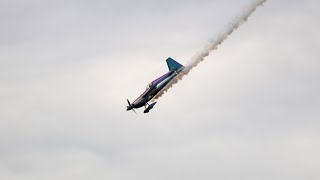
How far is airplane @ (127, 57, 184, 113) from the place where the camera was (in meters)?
135

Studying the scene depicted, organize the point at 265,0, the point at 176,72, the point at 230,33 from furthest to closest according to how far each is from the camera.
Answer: the point at 176,72 < the point at 230,33 < the point at 265,0

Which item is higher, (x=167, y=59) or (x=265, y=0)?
(x=167, y=59)

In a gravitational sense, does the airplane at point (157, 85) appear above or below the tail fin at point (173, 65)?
below

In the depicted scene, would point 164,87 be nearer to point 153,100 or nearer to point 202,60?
point 153,100

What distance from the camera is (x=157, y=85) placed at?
450 feet

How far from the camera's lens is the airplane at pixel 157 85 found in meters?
135

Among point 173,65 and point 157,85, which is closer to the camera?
point 173,65

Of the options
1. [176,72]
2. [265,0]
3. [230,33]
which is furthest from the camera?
[176,72]

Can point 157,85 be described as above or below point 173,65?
below

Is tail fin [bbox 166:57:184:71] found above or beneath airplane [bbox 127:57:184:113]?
above

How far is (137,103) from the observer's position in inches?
5472

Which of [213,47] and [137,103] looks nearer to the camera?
[213,47]

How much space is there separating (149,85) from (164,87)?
152 inches

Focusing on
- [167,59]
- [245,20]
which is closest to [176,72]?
[167,59]
